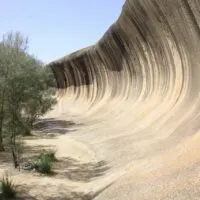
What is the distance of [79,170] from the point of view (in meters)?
13.6

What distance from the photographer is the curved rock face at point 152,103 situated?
369 inches

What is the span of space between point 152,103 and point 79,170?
7.43m

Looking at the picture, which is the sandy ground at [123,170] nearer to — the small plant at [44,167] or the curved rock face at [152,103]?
the curved rock face at [152,103]

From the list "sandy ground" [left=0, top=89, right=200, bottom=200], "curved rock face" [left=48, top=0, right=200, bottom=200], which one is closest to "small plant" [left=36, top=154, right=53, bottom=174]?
"sandy ground" [left=0, top=89, right=200, bottom=200]

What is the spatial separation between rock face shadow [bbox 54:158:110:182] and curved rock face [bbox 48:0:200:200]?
0.43 m

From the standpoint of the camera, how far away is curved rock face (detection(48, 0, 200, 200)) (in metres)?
9.38

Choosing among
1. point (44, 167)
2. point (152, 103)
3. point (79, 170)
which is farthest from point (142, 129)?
point (44, 167)

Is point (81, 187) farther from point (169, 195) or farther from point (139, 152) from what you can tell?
point (169, 195)

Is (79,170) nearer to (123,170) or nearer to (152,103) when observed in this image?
(123,170)

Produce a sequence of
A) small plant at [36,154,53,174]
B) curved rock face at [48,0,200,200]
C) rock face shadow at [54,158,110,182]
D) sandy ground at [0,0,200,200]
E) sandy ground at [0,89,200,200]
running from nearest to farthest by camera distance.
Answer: sandy ground at [0,89,200,200] < curved rock face at [48,0,200,200] < sandy ground at [0,0,200,200] < rock face shadow at [54,158,110,182] < small plant at [36,154,53,174]

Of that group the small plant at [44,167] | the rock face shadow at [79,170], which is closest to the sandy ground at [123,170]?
the rock face shadow at [79,170]

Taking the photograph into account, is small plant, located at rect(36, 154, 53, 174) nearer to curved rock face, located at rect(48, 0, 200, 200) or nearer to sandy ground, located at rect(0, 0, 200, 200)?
sandy ground, located at rect(0, 0, 200, 200)

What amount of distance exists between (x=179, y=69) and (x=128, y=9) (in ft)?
17.6

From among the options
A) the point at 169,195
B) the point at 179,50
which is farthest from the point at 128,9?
the point at 169,195
